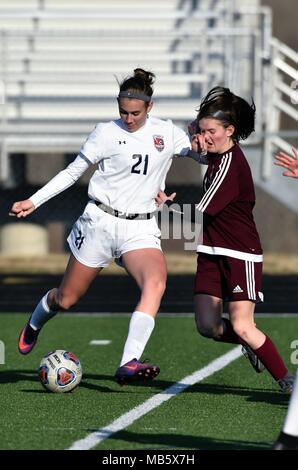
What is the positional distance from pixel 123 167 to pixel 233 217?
0.97m

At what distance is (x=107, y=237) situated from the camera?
8789 mm

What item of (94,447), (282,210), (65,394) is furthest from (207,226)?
(282,210)

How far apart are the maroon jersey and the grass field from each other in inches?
38.6

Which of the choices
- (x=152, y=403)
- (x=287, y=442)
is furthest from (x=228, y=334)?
(x=287, y=442)

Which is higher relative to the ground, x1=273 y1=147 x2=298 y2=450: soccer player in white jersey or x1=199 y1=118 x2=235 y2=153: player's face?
x1=199 y1=118 x2=235 y2=153: player's face

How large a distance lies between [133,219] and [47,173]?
35.6ft

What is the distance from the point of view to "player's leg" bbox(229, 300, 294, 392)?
26.3ft

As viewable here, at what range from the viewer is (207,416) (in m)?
7.65

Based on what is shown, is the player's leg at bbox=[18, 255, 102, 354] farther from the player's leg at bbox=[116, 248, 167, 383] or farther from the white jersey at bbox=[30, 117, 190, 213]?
the white jersey at bbox=[30, 117, 190, 213]

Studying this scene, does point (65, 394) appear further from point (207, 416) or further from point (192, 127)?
point (192, 127)

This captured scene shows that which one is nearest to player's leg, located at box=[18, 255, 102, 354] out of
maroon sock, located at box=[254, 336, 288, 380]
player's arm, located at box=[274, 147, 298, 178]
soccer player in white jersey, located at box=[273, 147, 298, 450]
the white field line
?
the white field line

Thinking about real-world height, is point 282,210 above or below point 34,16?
below

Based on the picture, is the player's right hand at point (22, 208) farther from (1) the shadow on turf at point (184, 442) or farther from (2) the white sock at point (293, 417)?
(2) the white sock at point (293, 417)

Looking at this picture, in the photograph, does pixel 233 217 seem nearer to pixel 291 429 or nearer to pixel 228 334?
pixel 228 334
